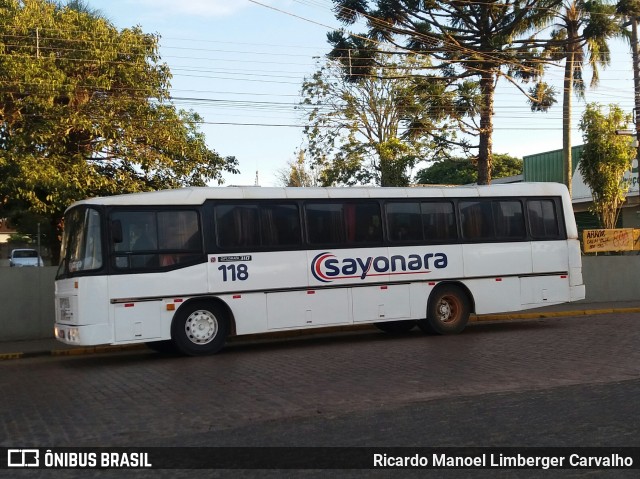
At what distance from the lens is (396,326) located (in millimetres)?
16906

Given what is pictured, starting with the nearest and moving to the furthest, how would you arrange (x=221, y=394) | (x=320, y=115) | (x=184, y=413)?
(x=184, y=413) → (x=221, y=394) → (x=320, y=115)

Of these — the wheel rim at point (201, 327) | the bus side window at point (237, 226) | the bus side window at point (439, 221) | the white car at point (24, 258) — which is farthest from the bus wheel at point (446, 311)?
the white car at point (24, 258)

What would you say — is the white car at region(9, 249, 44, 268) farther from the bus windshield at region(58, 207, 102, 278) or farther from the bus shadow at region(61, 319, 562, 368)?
the bus windshield at region(58, 207, 102, 278)

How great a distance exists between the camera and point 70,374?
11.9m

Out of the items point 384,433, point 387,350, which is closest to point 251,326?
point 387,350

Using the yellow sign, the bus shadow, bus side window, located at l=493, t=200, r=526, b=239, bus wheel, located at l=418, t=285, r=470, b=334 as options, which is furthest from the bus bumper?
the yellow sign

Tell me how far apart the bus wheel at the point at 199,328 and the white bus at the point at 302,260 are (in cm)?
2

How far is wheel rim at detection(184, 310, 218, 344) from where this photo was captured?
44.3 ft

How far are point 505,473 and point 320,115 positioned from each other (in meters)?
36.9

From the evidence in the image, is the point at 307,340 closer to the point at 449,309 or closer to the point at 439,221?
the point at 449,309

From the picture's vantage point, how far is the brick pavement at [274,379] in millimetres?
7797

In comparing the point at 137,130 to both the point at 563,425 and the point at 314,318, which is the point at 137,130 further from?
the point at 563,425

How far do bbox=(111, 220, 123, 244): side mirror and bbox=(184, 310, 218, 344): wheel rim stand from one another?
1.84 metres

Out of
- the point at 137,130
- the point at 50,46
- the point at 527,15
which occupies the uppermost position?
the point at 527,15
